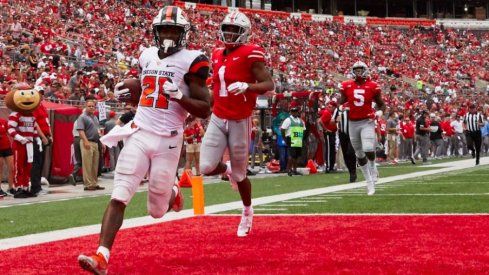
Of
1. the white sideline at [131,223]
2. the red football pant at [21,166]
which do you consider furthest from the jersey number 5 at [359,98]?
the red football pant at [21,166]

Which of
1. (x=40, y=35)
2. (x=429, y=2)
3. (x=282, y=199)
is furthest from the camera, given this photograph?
(x=429, y=2)

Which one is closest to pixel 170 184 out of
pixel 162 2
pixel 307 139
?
pixel 307 139

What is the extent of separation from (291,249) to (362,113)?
6623 millimetres

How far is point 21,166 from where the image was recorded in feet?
46.3

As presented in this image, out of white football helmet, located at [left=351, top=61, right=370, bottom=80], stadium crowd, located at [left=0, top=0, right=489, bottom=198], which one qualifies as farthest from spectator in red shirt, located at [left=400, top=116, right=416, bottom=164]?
white football helmet, located at [left=351, top=61, right=370, bottom=80]

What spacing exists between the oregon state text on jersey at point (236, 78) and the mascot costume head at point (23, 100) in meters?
6.84

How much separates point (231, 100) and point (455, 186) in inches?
273

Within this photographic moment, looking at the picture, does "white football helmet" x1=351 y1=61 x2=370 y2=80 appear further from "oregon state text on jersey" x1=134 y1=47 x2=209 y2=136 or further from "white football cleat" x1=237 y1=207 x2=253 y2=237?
"oregon state text on jersey" x1=134 y1=47 x2=209 y2=136

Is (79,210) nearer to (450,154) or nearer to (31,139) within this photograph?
(31,139)

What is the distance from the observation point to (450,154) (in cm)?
3338

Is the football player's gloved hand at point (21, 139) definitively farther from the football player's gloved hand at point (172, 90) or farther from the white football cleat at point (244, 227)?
the football player's gloved hand at point (172, 90)

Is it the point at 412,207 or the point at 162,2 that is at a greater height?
the point at 162,2

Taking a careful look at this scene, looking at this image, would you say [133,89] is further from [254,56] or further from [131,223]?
[131,223]

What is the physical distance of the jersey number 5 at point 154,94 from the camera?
5.95 meters
